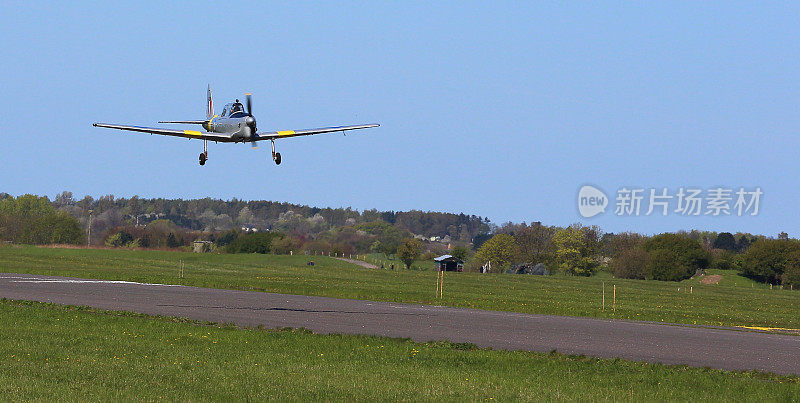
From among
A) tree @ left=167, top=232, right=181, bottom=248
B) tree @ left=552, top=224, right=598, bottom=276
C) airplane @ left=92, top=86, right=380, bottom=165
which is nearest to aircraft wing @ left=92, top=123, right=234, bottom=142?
airplane @ left=92, top=86, right=380, bottom=165

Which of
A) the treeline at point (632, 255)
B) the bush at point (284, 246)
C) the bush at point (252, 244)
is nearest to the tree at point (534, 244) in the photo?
the treeline at point (632, 255)

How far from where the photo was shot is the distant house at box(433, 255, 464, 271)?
162 metres

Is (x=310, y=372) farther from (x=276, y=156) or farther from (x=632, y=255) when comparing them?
(x=632, y=255)

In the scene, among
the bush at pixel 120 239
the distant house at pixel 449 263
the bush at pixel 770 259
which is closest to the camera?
the bush at pixel 770 259

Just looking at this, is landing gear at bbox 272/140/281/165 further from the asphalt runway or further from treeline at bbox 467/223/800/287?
treeline at bbox 467/223/800/287

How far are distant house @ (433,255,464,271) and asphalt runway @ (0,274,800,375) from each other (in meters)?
115

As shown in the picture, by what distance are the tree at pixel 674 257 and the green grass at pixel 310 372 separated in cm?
13201

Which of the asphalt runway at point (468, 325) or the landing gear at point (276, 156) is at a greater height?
the landing gear at point (276, 156)

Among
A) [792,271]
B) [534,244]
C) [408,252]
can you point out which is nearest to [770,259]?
[792,271]

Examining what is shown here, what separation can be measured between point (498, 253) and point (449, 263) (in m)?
20.0

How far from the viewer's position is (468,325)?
33656mm

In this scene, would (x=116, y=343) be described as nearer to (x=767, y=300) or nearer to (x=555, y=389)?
(x=555, y=389)

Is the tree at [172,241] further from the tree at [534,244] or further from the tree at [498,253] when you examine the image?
the tree at [534,244]

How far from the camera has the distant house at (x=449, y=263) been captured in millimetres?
162375
